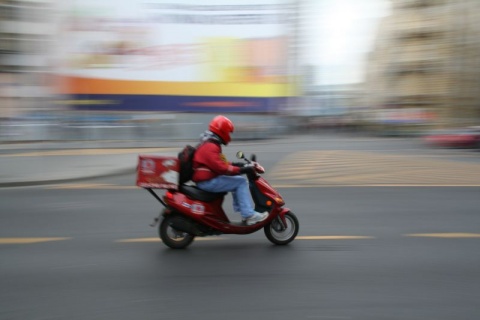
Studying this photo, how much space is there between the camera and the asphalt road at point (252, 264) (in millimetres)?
4449

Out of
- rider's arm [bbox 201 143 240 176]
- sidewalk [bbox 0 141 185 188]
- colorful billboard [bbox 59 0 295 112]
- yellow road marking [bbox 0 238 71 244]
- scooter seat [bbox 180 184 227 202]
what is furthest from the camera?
colorful billboard [bbox 59 0 295 112]

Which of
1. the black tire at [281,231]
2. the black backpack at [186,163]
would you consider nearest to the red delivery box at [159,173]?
the black backpack at [186,163]

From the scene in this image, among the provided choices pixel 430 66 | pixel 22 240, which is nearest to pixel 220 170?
pixel 22 240

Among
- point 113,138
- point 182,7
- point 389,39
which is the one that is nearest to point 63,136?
point 113,138

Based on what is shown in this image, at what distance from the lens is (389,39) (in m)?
61.9

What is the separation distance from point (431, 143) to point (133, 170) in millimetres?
14027

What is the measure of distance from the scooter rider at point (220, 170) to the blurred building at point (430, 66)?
1370 inches

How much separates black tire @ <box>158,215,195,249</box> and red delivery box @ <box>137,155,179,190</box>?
428 millimetres

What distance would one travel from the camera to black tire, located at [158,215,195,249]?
247 inches

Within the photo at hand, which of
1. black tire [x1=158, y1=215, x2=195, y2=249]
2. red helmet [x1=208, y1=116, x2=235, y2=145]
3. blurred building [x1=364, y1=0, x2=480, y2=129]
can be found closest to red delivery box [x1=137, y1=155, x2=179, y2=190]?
black tire [x1=158, y1=215, x2=195, y2=249]

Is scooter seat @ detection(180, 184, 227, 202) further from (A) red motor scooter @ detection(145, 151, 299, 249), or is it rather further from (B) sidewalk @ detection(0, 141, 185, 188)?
(B) sidewalk @ detection(0, 141, 185, 188)

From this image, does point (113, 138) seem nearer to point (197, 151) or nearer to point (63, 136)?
point (63, 136)

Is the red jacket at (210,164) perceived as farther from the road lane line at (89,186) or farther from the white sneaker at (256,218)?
the road lane line at (89,186)

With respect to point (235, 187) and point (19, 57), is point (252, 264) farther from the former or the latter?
point (19, 57)
